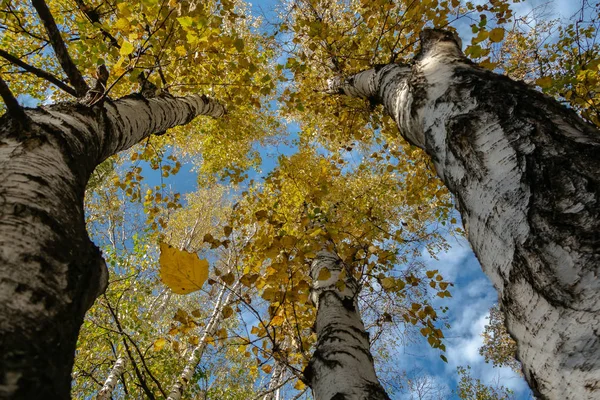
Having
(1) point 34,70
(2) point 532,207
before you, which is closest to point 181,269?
(2) point 532,207

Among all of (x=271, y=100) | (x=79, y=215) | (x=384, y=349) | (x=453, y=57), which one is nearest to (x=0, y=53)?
(x=79, y=215)

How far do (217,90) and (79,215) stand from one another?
4.80 meters

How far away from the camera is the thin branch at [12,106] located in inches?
41.3

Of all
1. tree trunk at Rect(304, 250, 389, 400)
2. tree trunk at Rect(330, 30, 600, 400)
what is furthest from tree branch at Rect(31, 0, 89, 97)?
tree trunk at Rect(304, 250, 389, 400)

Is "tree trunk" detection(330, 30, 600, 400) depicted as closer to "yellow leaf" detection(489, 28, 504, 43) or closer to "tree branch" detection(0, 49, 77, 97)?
"yellow leaf" detection(489, 28, 504, 43)

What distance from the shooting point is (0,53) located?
163cm

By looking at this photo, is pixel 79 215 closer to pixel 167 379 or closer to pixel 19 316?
pixel 19 316

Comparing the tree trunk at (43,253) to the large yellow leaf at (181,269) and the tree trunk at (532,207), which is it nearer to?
the large yellow leaf at (181,269)

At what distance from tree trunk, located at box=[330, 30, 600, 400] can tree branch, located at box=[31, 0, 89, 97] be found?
245 cm

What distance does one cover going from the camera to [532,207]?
0.94 metres

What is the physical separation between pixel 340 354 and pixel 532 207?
1630mm

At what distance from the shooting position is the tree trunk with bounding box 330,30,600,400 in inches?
29.5

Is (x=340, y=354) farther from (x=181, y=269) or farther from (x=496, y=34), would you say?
(x=496, y=34)

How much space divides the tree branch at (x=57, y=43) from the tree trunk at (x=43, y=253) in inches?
40.6
